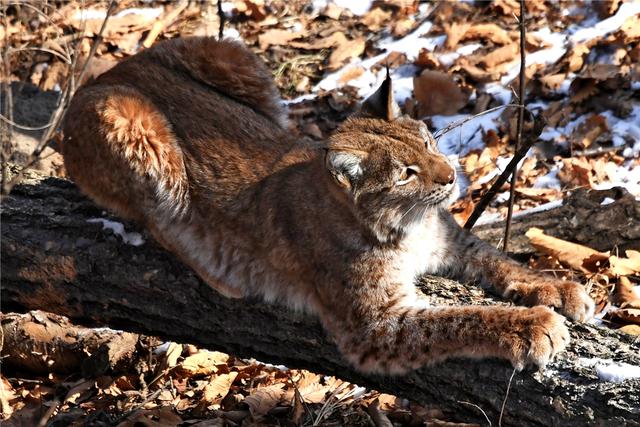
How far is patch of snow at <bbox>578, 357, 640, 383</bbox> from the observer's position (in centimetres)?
330

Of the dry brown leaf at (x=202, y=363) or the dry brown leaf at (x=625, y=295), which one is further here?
the dry brown leaf at (x=202, y=363)

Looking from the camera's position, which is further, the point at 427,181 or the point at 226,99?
the point at 226,99

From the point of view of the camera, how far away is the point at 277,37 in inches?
334

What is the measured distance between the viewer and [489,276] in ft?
14.0

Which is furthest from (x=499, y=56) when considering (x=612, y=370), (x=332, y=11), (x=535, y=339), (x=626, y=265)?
(x=612, y=370)

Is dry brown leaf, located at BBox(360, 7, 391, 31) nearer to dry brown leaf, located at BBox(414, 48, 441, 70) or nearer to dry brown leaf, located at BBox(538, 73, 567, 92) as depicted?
dry brown leaf, located at BBox(414, 48, 441, 70)

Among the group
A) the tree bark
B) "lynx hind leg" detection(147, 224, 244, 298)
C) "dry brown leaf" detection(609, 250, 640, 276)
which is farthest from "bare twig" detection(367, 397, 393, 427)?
"dry brown leaf" detection(609, 250, 640, 276)

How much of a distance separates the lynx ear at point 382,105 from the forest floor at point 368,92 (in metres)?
0.60

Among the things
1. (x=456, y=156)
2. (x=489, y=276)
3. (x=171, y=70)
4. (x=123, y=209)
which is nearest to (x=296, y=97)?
(x=456, y=156)

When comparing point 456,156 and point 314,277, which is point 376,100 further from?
point 456,156

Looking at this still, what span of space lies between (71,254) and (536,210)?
2.84m

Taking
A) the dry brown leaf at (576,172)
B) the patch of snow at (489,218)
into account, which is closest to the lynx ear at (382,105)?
the patch of snow at (489,218)

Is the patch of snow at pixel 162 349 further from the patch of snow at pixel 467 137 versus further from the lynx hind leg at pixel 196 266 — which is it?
the patch of snow at pixel 467 137

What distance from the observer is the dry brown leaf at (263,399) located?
4539 millimetres
